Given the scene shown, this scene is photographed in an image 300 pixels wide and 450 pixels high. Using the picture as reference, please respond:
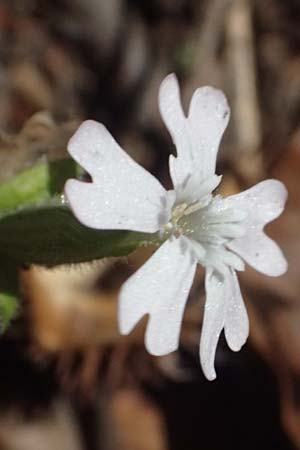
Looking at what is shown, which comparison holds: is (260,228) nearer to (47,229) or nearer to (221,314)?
(221,314)

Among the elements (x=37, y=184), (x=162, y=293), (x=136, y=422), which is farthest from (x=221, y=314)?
(x=136, y=422)

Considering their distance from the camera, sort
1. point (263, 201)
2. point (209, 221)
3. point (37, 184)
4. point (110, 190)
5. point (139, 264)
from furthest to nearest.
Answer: point (139, 264), point (37, 184), point (263, 201), point (209, 221), point (110, 190)

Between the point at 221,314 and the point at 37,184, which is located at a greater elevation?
the point at 37,184

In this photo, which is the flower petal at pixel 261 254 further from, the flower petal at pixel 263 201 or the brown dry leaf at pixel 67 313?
the brown dry leaf at pixel 67 313

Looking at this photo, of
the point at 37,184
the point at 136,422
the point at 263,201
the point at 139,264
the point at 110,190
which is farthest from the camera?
the point at 136,422

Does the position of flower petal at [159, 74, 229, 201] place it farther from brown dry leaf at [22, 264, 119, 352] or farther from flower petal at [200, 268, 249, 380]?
brown dry leaf at [22, 264, 119, 352]

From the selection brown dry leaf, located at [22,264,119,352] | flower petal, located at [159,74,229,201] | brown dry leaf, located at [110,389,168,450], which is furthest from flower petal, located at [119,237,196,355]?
brown dry leaf, located at [110,389,168,450]
